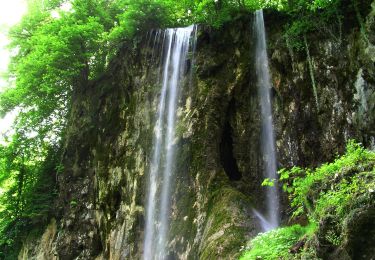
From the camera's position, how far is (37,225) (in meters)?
16.7

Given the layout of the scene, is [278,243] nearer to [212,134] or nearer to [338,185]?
[338,185]

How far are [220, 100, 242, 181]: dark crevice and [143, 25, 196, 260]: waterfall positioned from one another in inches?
58.8

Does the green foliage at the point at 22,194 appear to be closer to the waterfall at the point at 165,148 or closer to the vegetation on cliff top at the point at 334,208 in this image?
the waterfall at the point at 165,148

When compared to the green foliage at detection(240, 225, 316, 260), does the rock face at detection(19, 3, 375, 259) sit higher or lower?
higher

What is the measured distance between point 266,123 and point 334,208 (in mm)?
6889

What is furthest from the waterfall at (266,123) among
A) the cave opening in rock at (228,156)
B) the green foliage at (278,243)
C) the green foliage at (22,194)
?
the green foliage at (22,194)

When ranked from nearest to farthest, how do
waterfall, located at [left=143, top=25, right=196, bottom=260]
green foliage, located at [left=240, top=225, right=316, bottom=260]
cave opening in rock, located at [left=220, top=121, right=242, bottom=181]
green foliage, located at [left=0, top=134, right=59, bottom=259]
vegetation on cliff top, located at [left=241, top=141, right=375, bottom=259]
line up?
vegetation on cliff top, located at [left=241, top=141, right=375, bottom=259] < green foliage, located at [left=240, top=225, right=316, bottom=260] < waterfall, located at [left=143, top=25, right=196, bottom=260] < cave opening in rock, located at [left=220, top=121, right=242, bottom=181] < green foliage, located at [left=0, top=134, right=59, bottom=259]

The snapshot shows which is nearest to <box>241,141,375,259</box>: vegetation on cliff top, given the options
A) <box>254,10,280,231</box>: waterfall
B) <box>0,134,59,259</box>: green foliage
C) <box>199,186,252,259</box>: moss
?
<box>199,186,252,259</box>: moss

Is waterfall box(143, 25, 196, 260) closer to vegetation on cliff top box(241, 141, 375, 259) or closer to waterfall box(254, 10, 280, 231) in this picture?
waterfall box(254, 10, 280, 231)

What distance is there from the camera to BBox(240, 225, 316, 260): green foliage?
15.4ft

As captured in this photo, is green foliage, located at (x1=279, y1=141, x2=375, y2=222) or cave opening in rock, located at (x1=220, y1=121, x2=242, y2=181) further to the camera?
cave opening in rock, located at (x1=220, y1=121, x2=242, y2=181)

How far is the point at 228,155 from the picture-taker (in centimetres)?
1128

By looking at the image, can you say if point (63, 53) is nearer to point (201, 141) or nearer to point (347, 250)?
point (201, 141)

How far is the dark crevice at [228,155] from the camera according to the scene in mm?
11078
